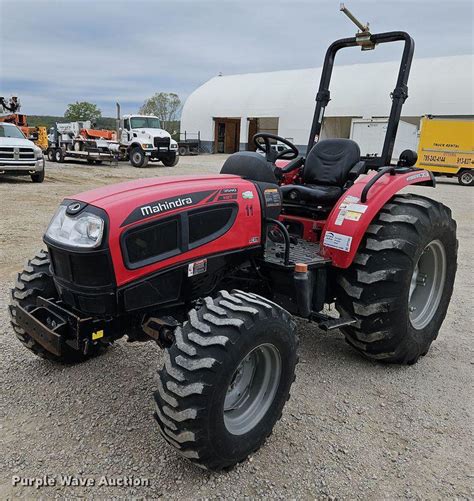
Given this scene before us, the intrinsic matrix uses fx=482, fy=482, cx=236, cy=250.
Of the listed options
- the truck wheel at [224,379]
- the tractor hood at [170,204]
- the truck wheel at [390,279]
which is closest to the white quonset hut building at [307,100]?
the truck wheel at [390,279]

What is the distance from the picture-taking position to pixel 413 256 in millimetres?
3207

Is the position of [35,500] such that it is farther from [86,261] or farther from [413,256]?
[413,256]

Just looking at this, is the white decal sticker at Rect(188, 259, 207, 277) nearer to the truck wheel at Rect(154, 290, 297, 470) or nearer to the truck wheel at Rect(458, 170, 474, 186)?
the truck wheel at Rect(154, 290, 297, 470)

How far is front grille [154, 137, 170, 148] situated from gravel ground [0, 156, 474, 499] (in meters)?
17.8

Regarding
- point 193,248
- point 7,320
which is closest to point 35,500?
point 193,248

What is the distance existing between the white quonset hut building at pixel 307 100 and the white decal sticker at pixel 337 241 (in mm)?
26931

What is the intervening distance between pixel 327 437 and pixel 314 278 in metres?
1.00

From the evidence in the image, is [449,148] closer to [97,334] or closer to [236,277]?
[236,277]

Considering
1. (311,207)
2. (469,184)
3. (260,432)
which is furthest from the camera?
(469,184)

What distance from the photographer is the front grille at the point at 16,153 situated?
12.6 m

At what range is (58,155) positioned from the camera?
21719mm

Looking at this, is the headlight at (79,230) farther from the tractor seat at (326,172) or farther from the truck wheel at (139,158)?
the truck wheel at (139,158)

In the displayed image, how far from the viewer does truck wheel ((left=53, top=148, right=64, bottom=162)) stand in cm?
2144

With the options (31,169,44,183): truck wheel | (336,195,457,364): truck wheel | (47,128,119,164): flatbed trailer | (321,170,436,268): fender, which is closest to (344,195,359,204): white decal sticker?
(321,170,436,268): fender
